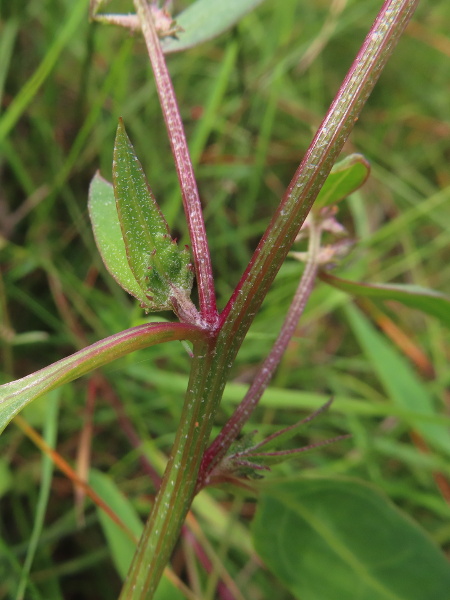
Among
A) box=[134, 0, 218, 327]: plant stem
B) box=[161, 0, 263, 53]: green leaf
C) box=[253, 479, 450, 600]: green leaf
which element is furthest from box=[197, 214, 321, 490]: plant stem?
box=[161, 0, 263, 53]: green leaf

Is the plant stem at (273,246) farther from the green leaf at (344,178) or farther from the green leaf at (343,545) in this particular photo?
the green leaf at (343,545)

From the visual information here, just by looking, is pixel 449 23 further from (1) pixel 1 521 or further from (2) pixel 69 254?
(1) pixel 1 521

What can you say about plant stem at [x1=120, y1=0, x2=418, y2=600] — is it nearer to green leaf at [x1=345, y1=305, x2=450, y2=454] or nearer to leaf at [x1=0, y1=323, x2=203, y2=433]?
leaf at [x1=0, y1=323, x2=203, y2=433]

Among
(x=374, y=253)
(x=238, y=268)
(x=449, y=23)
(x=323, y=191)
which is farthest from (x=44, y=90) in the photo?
(x=449, y=23)

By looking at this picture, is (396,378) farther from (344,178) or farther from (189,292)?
(189,292)

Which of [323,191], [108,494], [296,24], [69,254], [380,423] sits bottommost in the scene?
[380,423]

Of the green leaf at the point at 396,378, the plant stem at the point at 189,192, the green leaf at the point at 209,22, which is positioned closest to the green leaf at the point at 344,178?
the plant stem at the point at 189,192
